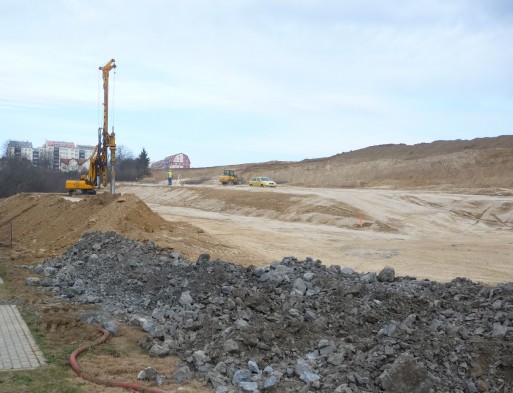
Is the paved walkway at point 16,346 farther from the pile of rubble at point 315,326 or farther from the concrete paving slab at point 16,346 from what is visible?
the pile of rubble at point 315,326

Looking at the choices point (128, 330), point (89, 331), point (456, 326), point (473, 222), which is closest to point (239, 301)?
point (128, 330)

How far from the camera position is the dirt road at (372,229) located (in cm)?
1788

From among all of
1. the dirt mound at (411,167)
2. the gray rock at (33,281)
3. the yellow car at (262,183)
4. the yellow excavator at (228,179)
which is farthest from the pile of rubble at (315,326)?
the yellow excavator at (228,179)

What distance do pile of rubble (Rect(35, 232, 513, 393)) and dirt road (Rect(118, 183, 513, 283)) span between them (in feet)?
21.7

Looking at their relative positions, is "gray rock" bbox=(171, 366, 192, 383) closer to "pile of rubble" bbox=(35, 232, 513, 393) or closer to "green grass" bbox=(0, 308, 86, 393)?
"pile of rubble" bbox=(35, 232, 513, 393)

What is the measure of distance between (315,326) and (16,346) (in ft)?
13.9

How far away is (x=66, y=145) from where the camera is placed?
154 meters

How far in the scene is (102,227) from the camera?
16922 mm

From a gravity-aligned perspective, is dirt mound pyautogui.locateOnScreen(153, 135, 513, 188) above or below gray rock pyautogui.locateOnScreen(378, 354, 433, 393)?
above

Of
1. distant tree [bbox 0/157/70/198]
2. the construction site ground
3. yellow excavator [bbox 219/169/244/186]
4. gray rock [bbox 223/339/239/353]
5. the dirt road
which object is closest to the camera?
gray rock [bbox 223/339/239/353]

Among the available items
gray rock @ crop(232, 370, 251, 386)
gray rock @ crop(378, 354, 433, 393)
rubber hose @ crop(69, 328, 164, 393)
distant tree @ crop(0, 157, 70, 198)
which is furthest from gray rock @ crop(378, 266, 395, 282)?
distant tree @ crop(0, 157, 70, 198)

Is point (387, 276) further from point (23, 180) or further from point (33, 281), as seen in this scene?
point (23, 180)

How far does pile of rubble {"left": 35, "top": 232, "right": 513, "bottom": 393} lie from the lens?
6090 mm

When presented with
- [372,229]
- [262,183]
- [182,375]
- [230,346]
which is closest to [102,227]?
[230,346]
